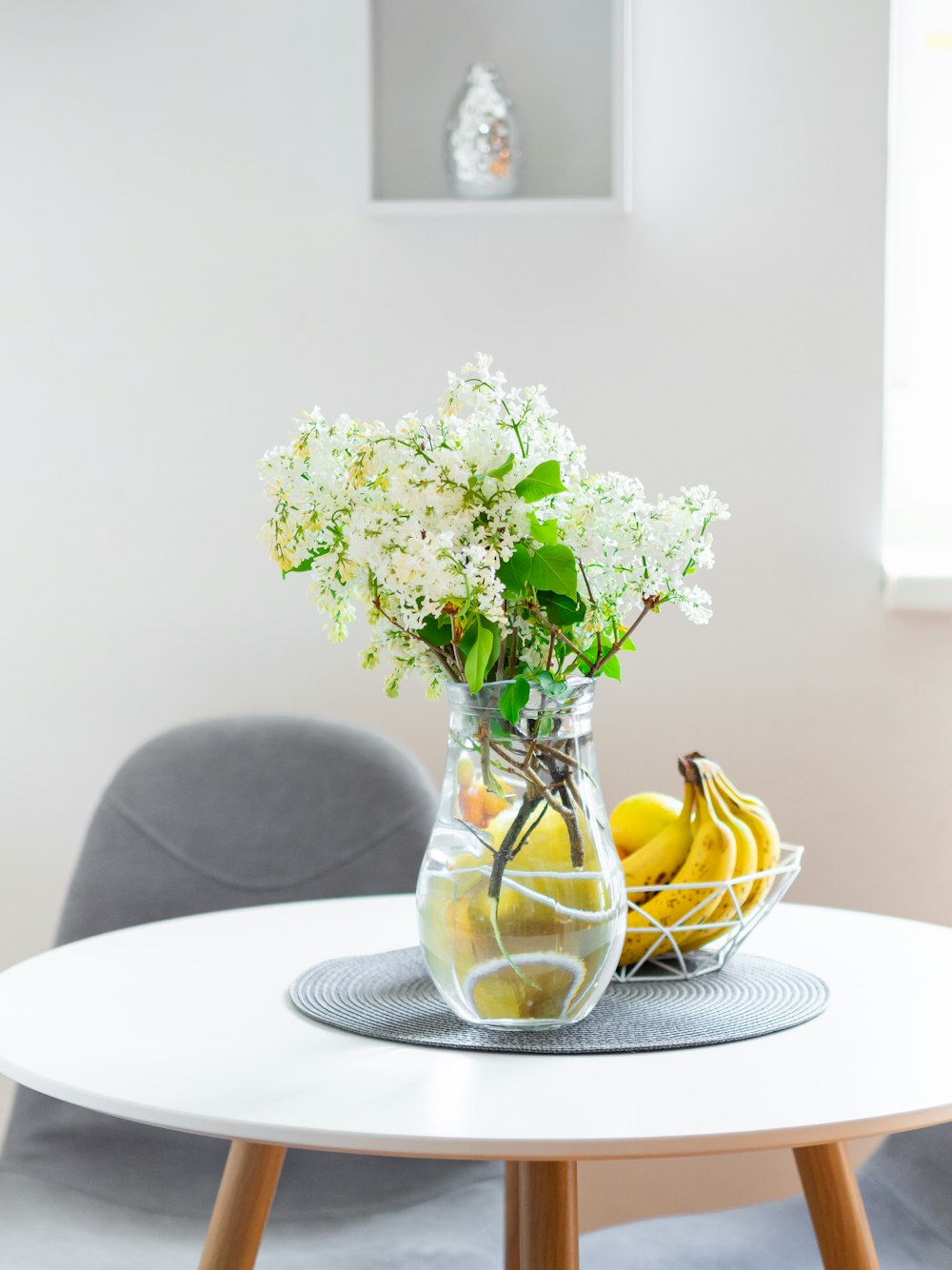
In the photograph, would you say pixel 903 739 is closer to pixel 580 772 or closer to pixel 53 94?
pixel 580 772

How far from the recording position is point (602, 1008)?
991mm

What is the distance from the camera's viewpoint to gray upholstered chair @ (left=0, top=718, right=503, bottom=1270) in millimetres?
1290

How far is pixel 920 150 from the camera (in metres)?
1.95

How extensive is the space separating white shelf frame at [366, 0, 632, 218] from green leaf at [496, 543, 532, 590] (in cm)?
95

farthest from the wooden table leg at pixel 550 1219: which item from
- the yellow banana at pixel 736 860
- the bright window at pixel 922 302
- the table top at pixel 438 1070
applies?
the bright window at pixel 922 302

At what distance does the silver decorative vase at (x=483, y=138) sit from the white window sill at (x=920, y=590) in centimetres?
70

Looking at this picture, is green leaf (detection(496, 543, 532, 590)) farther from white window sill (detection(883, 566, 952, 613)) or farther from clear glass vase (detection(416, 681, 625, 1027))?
white window sill (detection(883, 566, 952, 613))

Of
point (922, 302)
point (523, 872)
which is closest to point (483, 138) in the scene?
point (922, 302)

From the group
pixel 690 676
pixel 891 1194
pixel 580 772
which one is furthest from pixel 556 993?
pixel 690 676

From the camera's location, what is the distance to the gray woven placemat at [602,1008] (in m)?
0.90

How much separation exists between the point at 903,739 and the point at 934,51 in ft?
3.11

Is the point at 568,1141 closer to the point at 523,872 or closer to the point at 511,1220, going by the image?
the point at 523,872

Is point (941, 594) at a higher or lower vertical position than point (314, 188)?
lower

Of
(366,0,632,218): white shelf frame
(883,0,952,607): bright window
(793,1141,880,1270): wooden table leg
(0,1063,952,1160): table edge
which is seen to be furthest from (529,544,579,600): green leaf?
(883,0,952,607): bright window
